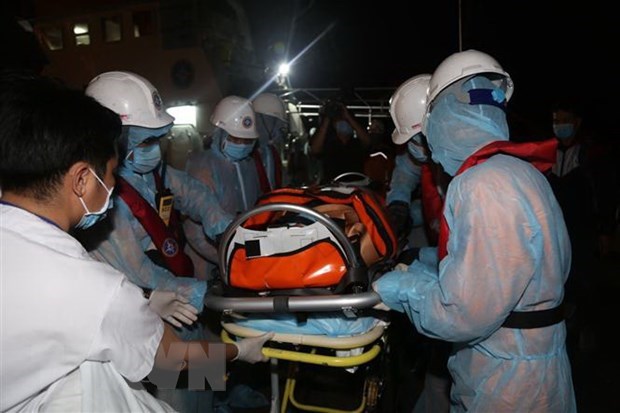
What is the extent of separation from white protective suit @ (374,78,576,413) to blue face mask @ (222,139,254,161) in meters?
2.26

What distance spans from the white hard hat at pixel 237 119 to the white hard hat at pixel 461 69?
213cm

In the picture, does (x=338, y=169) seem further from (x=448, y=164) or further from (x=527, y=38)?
(x=527, y=38)

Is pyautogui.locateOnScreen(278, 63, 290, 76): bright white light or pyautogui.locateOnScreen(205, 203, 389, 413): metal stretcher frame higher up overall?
pyautogui.locateOnScreen(278, 63, 290, 76): bright white light

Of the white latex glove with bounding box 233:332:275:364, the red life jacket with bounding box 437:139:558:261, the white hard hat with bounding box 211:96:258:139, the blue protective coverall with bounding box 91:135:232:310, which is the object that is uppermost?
the white hard hat with bounding box 211:96:258:139

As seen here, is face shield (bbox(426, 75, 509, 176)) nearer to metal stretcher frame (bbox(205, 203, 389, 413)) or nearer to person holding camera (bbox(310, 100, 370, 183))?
metal stretcher frame (bbox(205, 203, 389, 413))

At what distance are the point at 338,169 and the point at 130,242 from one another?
402 centimetres

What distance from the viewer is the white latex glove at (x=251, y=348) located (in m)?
1.88

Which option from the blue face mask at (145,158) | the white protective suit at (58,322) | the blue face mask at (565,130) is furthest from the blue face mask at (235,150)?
the blue face mask at (565,130)

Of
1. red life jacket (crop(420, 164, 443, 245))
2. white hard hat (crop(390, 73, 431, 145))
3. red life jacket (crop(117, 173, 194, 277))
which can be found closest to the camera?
red life jacket (crop(117, 173, 194, 277))

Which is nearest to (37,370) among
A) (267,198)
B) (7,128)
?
(7,128)

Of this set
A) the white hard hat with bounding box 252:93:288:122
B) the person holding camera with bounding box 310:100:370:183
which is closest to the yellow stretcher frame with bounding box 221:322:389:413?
the white hard hat with bounding box 252:93:288:122

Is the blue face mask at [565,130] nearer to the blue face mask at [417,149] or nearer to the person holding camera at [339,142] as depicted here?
the blue face mask at [417,149]

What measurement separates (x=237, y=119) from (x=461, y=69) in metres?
2.31

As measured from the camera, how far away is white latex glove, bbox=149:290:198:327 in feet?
6.56
